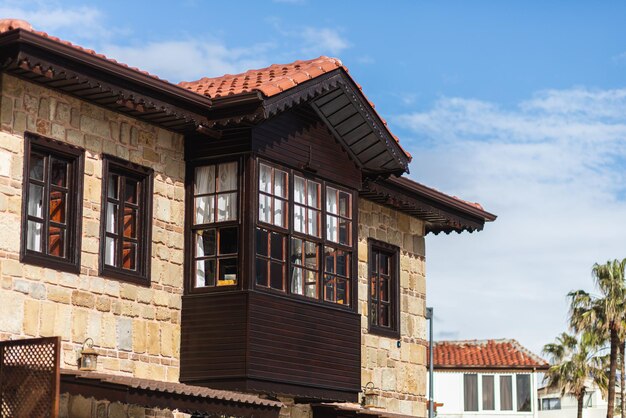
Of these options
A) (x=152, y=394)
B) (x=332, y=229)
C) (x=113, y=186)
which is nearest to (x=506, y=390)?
(x=332, y=229)

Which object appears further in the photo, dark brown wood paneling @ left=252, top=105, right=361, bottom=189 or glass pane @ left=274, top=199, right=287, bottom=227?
glass pane @ left=274, top=199, right=287, bottom=227

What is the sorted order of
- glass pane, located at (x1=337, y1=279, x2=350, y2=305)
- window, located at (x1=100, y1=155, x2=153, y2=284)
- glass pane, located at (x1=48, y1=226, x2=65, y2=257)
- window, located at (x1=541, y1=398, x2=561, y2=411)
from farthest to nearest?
window, located at (x1=541, y1=398, x2=561, y2=411) < glass pane, located at (x1=337, y1=279, x2=350, y2=305) < window, located at (x1=100, y1=155, x2=153, y2=284) < glass pane, located at (x1=48, y1=226, x2=65, y2=257)

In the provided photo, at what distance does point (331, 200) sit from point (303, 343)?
2.22 metres

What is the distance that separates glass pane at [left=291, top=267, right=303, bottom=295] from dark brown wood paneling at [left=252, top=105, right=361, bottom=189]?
1.38 metres

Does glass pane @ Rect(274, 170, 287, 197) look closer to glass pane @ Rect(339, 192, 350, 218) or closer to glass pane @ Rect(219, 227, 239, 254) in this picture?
glass pane @ Rect(219, 227, 239, 254)

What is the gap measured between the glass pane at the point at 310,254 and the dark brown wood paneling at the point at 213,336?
162 centimetres

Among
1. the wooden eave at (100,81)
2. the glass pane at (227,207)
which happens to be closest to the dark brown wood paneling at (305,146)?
the glass pane at (227,207)

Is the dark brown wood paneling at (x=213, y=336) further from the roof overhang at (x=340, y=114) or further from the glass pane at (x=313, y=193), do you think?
the roof overhang at (x=340, y=114)

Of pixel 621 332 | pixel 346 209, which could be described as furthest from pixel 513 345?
pixel 346 209

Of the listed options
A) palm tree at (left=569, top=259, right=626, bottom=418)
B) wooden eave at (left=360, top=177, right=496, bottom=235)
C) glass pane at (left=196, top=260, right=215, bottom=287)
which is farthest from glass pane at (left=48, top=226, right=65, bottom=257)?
palm tree at (left=569, top=259, right=626, bottom=418)

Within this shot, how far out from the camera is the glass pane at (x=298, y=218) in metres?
17.2

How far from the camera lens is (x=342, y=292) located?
1817cm

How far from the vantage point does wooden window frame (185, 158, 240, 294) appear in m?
16.3

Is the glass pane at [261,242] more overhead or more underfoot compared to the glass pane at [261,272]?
more overhead
